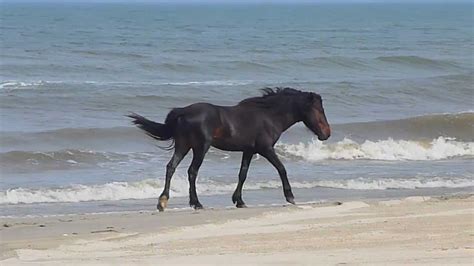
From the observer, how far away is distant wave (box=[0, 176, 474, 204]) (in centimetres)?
1228

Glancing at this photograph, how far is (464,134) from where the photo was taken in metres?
20.2

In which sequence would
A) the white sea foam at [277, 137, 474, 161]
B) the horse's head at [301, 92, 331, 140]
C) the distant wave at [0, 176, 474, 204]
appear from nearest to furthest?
the horse's head at [301, 92, 331, 140] < the distant wave at [0, 176, 474, 204] < the white sea foam at [277, 137, 474, 161]

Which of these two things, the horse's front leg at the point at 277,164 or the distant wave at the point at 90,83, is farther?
the distant wave at the point at 90,83

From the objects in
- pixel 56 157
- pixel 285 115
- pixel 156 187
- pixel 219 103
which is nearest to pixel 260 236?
pixel 285 115

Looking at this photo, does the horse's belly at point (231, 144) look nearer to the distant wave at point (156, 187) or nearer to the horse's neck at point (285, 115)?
the horse's neck at point (285, 115)

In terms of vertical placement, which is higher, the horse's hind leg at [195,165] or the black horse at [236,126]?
the black horse at [236,126]

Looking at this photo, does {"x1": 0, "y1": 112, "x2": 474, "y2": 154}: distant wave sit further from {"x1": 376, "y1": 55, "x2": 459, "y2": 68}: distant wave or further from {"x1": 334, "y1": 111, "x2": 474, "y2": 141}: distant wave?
{"x1": 376, "y1": 55, "x2": 459, "y2": 68}: distant wave

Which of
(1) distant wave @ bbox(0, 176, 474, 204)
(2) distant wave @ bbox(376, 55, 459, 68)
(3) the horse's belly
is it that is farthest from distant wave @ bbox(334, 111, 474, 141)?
(2) distant wave @ bbox(376, 55, 459, 68)

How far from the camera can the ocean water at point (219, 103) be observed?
13.1m

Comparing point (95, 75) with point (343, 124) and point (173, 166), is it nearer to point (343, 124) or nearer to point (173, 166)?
point (343, 124)

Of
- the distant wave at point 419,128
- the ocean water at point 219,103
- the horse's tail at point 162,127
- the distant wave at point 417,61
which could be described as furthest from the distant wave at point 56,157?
the distant wave at point 417,61

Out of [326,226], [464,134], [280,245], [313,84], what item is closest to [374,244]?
[280,245]

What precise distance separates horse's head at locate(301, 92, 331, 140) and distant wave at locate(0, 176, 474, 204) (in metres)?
2.20

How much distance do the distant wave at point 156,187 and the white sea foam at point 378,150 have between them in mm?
2769
